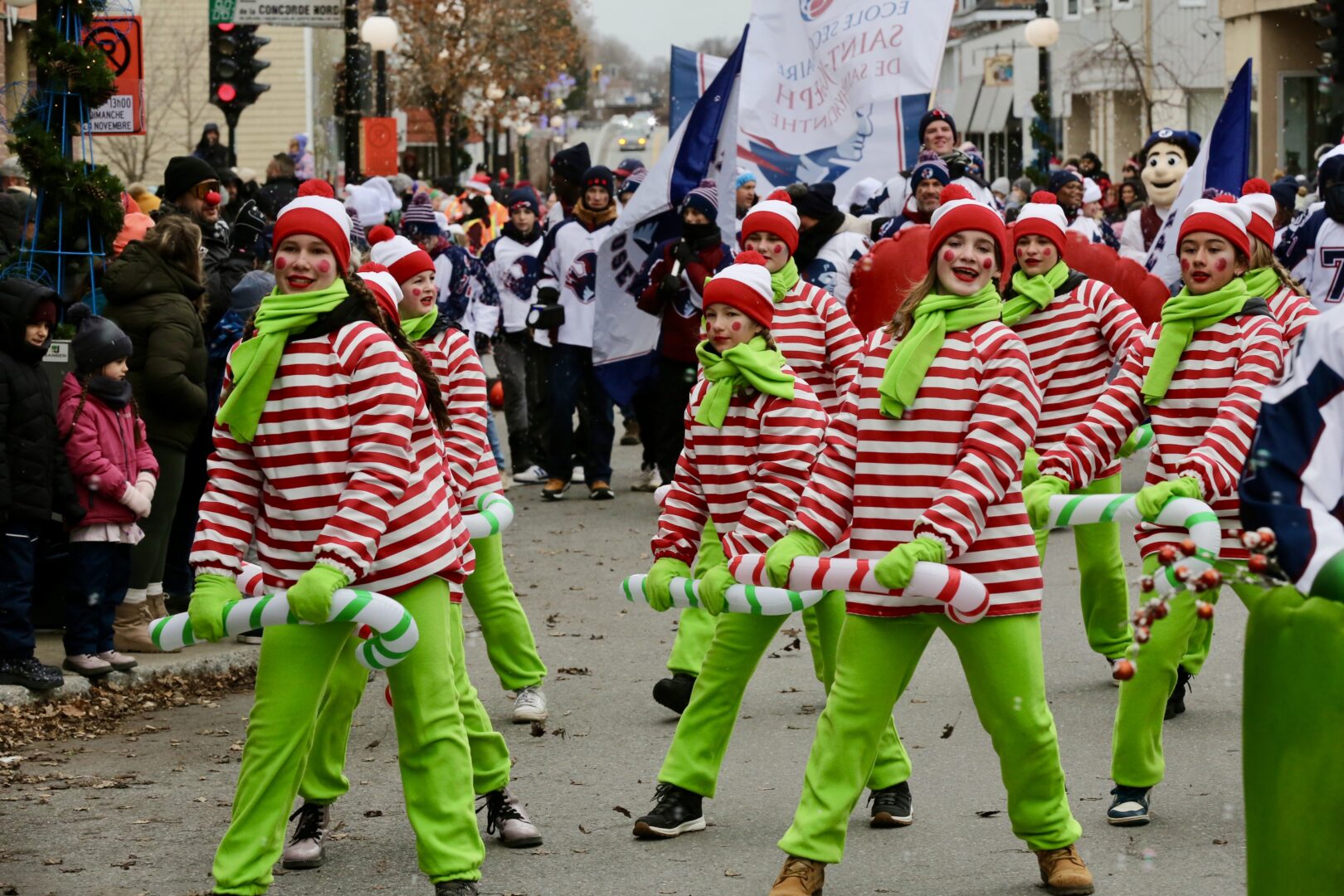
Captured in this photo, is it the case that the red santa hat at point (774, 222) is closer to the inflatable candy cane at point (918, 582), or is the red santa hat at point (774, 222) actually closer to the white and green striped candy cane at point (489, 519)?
the white and green striped candy cane at point (489, 519)

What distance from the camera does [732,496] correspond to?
6.80 metres

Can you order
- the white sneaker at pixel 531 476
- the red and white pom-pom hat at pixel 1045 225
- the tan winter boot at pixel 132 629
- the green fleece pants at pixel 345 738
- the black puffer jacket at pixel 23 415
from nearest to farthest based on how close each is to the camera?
the green fleece pants at pixel 345 738
the black puffer jacket at pixel 23 415
the red and white pom-pom hat at pixel 1045 225
the tan winter boot at pixel 132 629
the white sneaker at pixel 531 476

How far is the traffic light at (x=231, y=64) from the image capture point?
21.7m

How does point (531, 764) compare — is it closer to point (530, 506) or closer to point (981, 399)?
point (981, 399)

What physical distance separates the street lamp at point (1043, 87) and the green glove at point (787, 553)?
75.0 ft

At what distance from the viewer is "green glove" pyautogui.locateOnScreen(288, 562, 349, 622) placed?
5.22 m

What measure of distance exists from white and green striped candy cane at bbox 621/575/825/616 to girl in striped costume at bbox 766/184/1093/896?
0.29 metres

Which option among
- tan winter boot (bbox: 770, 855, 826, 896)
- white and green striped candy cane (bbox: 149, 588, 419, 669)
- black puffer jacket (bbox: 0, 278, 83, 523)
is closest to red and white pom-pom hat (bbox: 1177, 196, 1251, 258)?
tan winter boot (bbox: 770, 855, 826, 896)

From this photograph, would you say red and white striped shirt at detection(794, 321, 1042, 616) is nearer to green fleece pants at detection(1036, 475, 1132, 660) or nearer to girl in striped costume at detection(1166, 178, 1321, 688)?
girl in striped costume at detection(1166, 178, 1321, 688)

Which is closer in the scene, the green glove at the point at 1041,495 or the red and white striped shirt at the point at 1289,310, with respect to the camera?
the green glove at the point at 1041,495

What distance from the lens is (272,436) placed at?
5.57 metres

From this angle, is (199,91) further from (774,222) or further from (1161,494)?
(1161,494)

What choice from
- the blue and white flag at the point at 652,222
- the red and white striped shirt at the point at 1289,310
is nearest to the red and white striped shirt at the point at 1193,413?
the red and white striped shirt at the point at 1289,310

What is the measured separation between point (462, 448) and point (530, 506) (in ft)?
23.7
